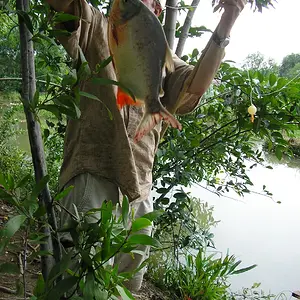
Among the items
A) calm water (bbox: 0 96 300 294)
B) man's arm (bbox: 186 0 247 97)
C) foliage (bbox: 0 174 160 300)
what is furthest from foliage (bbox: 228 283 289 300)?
foliage (bbox: 0 174 160 300)

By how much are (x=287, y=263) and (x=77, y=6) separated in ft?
9.81

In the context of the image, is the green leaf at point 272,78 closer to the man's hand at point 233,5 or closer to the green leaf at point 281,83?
the green leaf at point 281,83

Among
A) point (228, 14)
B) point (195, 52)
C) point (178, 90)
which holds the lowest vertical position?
point (178, 90)

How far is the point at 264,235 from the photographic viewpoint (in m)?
3.62

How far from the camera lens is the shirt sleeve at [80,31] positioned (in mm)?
917

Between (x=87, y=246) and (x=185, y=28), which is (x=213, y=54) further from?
(x=185, y=28)

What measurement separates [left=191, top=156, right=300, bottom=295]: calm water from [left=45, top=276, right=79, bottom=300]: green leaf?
7.95ft

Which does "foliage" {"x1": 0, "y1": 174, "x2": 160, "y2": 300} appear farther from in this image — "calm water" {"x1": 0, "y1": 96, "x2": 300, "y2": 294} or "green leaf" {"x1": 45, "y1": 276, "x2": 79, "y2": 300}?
"calm water" {"x1": 0, "y1": 96, "x2": 300, "y2": 294}

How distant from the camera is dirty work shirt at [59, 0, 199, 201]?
1.10 m

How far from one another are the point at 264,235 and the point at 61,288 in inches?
129

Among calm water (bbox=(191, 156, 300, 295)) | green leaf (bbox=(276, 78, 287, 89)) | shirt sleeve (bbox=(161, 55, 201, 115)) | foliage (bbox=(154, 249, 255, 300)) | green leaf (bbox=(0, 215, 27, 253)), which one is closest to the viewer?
green leaf (bbox=(0, 215, 27, 253))

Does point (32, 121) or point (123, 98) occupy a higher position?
point (123, 98)

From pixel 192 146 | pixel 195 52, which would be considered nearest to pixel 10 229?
pixel 192 146

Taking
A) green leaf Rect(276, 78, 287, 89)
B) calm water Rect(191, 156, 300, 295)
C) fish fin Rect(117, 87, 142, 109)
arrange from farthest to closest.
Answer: calm water Rect(191, 156, 300, 295)
green leaf Rect(276, 78, 287, 89)
fish fin Rect(117, 87, 142, 109)
